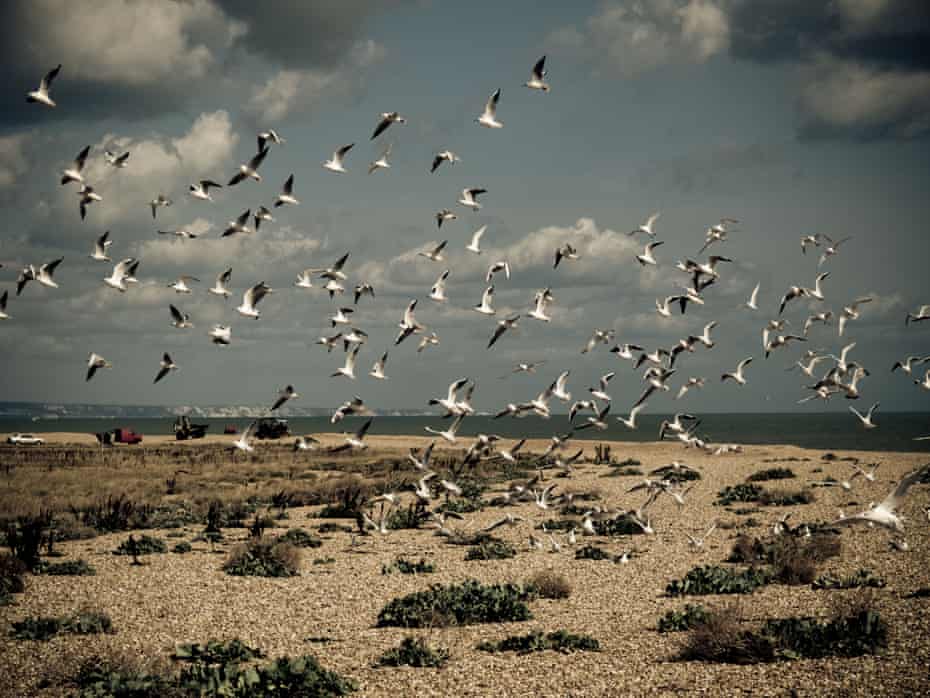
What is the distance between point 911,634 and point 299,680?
33.0 feet

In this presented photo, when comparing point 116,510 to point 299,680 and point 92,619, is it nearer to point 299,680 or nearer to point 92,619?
point 92,619

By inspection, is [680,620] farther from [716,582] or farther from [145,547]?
[145,547]

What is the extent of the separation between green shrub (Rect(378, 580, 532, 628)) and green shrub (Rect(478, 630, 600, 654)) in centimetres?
193

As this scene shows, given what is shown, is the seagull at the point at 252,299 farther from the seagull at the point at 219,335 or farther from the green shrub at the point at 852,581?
the green shrub at the point at 852,581

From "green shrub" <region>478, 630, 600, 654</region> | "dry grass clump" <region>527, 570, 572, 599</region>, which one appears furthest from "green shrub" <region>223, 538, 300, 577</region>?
"green shrub" <region>478, 630, 600, 654</region>

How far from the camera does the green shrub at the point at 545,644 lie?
1391 cm

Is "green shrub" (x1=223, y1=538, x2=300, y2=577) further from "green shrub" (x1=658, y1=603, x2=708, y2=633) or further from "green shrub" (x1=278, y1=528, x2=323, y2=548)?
"green shrub" (x1=658, y1=603, x2=708, y2=633)

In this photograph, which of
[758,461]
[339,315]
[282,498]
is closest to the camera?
[339,315]

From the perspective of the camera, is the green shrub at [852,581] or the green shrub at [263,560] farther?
the green shrub at [263,560]

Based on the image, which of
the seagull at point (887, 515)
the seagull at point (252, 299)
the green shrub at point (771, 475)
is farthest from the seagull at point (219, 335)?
the green shrub at point (771, 475)

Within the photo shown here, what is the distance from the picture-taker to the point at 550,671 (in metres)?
12.9

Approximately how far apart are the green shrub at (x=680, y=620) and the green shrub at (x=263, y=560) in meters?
10.7

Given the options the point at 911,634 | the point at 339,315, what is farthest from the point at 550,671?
the point at 339,315

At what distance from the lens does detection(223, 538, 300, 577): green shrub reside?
21.5 metres
